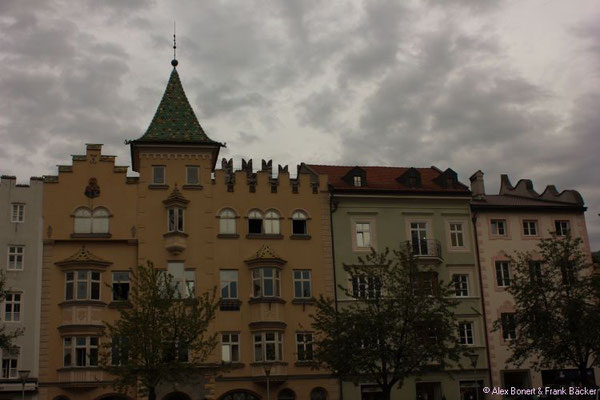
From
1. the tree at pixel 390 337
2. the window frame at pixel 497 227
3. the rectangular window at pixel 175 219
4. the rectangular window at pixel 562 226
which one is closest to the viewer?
the tree at pixel 390 337

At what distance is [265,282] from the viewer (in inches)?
1978

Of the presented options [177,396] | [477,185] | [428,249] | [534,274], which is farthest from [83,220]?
[477,185]

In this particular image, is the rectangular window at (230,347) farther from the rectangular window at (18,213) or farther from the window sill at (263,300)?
the rectangular window at (18,213)

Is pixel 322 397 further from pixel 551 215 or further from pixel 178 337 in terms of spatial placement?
pixel 551 215

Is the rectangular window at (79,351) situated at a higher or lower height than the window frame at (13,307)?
lower

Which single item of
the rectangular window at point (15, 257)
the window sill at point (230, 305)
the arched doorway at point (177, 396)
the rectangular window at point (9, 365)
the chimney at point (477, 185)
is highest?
the chimney at point (477, 185)

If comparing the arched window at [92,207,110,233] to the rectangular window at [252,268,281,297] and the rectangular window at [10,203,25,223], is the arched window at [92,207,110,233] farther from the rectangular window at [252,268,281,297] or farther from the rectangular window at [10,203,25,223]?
the rectangular window at [252,268,281,297]

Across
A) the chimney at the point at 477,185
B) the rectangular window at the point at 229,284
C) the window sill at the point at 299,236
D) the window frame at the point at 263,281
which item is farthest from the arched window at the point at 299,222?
the chimney at the point at 477,185

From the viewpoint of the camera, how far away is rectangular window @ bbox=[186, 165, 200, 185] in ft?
170

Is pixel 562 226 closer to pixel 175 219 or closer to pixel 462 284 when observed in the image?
pixel 462 284

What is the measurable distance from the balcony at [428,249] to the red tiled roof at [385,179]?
11.3 feet

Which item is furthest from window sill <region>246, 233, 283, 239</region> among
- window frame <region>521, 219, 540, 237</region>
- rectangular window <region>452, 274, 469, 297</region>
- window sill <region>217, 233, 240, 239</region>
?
window frame <region>521, 219, 540, 237</region>

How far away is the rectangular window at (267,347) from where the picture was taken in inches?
1922

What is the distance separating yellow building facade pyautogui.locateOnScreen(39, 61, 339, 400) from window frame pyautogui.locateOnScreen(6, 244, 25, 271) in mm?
1472
